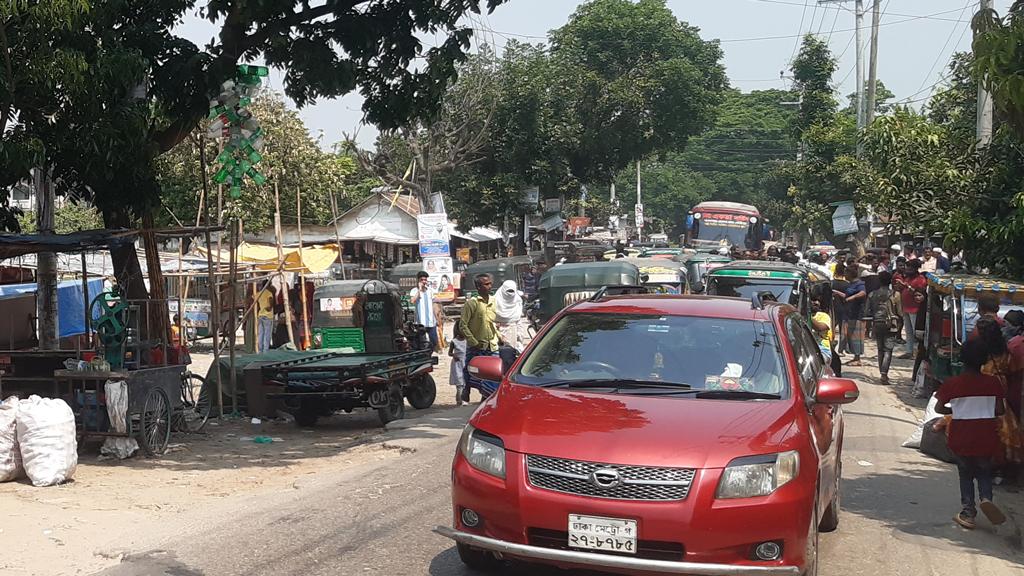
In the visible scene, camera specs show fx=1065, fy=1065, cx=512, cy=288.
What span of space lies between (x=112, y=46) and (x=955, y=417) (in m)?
8.56

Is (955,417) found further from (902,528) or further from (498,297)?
(498,297)

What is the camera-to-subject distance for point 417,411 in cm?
1480

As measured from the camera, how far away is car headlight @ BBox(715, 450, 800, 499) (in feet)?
17.0

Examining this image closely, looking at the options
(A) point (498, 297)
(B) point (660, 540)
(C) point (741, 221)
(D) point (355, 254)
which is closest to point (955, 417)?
(B) point (660, 540)

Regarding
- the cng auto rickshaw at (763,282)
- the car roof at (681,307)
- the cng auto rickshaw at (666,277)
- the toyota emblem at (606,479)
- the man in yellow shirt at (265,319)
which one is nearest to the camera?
the toyota emblem at (606,479)

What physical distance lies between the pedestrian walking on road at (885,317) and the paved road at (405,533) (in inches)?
275

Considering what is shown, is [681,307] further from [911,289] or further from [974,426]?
[911,289]

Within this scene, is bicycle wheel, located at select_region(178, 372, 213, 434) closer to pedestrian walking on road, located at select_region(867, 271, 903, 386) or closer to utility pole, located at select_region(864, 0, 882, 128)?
pedestrian walking on road, located at select_region(867, 271, 903, 386)

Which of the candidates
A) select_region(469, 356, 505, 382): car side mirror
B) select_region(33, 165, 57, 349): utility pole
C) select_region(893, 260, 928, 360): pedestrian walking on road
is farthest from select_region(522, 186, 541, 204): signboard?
select_region(469, 356, 505, 382): car side mirror

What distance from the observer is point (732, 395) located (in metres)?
6.00

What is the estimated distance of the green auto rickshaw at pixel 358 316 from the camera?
Answer: 1689cm

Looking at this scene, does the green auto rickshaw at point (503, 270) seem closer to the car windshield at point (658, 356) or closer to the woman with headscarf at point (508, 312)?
the woman with headscarf at point (508, 312)

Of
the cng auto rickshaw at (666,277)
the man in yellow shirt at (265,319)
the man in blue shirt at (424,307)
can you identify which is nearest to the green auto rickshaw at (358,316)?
the man in blue shirt at (424,307)

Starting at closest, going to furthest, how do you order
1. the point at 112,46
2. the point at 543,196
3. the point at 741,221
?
1. the point at 112,46
2. the point at 543,196
3. the point at 741,221
